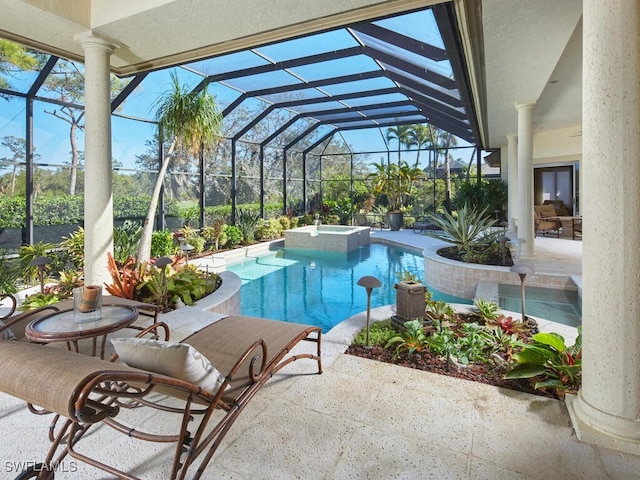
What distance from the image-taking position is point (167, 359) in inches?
68.3

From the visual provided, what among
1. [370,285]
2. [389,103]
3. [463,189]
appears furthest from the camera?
[463,189]

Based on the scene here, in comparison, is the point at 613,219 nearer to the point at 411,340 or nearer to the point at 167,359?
the point at 411,340

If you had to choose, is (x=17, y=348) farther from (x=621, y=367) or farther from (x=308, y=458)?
(x=621, y=367)

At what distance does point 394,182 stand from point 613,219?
13.3m

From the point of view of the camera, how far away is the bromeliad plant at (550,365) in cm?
247

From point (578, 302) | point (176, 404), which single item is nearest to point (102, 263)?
point (176, 404)

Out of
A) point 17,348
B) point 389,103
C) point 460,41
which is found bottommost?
point 17,348

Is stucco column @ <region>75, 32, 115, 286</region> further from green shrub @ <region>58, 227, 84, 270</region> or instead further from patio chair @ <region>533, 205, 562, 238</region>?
patio chair @ <region>533, 205, 562, 238</region>

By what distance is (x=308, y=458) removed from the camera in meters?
1.95

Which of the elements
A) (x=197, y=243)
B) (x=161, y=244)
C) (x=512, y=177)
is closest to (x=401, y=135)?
(x=512, y=177)

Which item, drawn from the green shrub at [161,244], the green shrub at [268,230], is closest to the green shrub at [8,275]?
the green shrub at [161,244]

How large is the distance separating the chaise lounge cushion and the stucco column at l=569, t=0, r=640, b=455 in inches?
80.5

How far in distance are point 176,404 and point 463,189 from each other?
13.8 metres

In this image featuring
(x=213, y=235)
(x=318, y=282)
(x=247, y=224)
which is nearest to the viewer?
(x=318, y=282)
